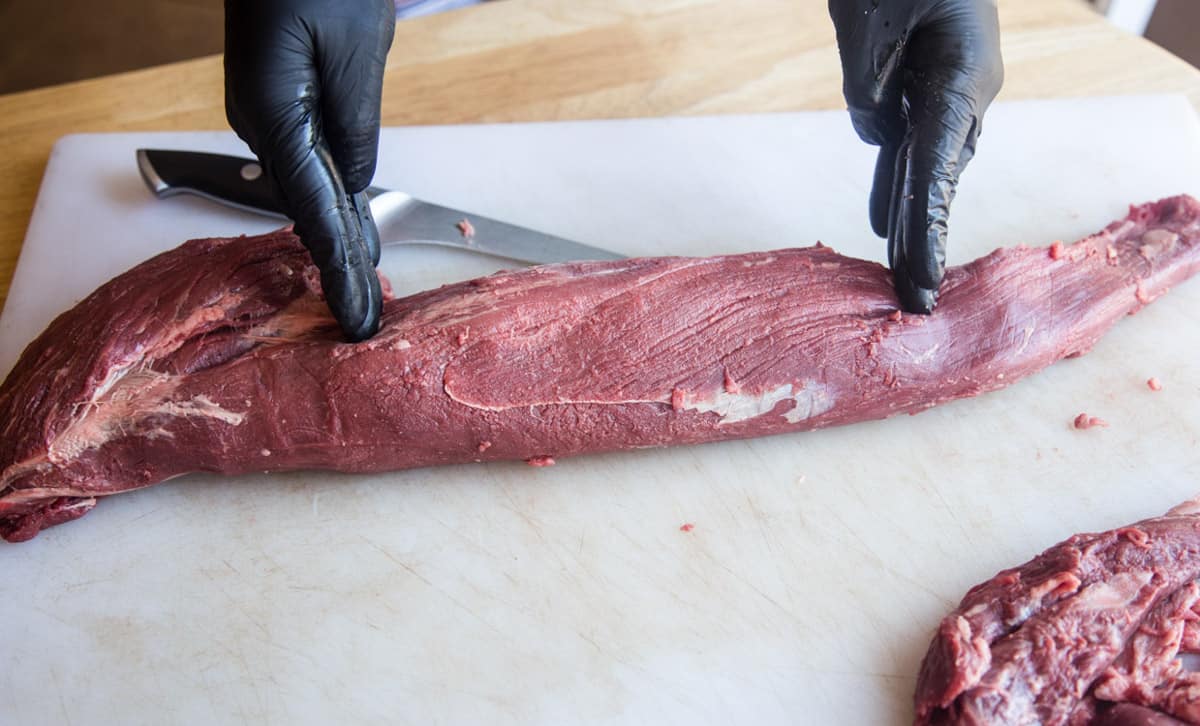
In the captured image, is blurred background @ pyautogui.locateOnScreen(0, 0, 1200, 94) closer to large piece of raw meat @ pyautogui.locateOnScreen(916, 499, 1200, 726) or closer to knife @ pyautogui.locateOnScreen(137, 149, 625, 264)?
knife @ pyautogui.locateOnScreen(137, 149, 625, 264)

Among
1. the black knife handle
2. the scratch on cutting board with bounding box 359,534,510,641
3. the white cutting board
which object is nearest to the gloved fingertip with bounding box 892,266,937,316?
the white cutting board

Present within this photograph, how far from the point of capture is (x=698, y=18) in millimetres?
4520

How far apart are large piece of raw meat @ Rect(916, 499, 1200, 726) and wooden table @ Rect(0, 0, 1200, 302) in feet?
7.53

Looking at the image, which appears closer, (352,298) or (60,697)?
(60,697)

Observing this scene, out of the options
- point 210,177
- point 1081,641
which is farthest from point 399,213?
point 1081,641

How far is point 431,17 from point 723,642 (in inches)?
126

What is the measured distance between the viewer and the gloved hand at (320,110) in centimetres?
258

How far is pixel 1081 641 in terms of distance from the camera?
245cm

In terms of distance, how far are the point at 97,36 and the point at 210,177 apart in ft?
11.1

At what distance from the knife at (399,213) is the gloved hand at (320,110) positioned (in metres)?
0.64

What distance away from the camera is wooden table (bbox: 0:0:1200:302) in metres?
4.16

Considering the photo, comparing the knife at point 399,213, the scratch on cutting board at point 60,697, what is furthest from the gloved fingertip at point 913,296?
the scratch on cutting board at point 60,697

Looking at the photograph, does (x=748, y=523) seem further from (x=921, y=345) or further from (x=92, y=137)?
(x=92, y=137)

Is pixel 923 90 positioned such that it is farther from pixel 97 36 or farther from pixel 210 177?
pixel 97 36
